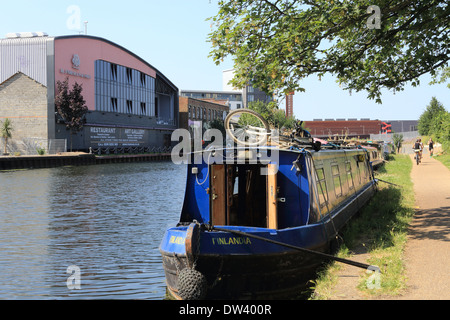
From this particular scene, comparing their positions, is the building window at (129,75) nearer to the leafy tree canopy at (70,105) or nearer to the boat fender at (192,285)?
the leafy tree canopy at (70,105)

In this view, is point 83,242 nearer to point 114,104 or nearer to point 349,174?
point 349,174

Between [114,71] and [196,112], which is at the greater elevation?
[114,71]

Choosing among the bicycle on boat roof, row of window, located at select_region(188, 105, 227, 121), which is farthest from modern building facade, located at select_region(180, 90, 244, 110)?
the bicycle on boat roof

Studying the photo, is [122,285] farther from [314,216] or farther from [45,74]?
[45,74]

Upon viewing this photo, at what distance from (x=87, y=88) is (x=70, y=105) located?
27.5ft

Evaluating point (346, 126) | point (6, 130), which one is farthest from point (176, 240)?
point (346, 126)

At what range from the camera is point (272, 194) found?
8352mm

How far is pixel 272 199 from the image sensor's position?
27.5 feet

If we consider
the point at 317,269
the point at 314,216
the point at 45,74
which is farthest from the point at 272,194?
the point at 45,74

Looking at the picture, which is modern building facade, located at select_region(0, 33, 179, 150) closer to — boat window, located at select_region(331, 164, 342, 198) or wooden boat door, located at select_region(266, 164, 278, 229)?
boat window, located at select_region(331, 164, 342, 198)

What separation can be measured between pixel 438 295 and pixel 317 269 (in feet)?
8.11

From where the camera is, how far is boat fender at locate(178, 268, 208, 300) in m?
6.80

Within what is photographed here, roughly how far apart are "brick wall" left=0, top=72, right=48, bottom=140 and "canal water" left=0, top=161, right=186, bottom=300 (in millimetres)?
31898

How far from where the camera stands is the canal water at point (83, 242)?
920 centimetres
